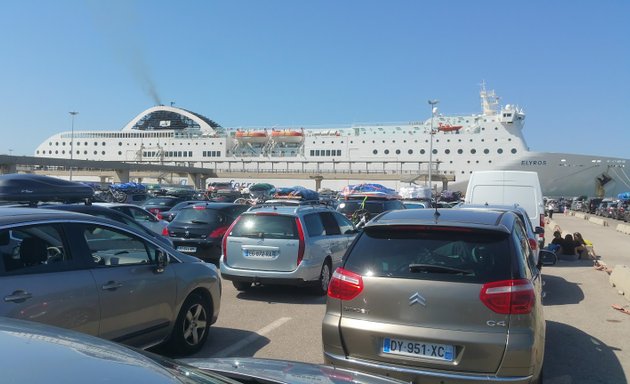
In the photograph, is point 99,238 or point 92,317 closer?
point 92,317

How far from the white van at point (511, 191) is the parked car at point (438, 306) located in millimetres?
8944

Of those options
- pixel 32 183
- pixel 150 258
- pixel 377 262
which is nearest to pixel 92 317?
pixel 150 258

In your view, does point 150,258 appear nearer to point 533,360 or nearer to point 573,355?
point 533,360

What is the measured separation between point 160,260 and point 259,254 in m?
3.19

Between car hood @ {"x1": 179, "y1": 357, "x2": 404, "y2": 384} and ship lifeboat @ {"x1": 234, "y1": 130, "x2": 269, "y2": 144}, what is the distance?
68.7 meters

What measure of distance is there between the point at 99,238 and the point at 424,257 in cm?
288

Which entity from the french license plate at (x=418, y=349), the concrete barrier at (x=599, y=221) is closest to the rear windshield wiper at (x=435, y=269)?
the french license plate at (x=418, y=349)

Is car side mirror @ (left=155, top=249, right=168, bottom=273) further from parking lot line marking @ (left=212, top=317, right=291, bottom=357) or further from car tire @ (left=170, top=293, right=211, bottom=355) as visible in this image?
parking lot line marking @ (left=212, top=317, right=291, bottom=357)

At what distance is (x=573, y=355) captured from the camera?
213 inches

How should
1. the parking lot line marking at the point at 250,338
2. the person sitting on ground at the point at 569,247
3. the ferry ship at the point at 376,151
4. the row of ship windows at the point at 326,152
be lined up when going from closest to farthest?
the parking lot line marking at the point at 250,338, the person sitting on ground at the point at 569,247, the ferry ship at the point at 376,151, the row of ship windows at the point at 326,152

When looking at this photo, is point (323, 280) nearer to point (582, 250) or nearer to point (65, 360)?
point (65, 360)

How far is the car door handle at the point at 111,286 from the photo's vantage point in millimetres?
4159

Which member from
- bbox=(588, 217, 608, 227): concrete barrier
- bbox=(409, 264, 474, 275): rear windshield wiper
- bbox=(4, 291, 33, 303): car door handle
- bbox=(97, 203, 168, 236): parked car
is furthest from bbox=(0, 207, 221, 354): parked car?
bbox=(588, 217, 608, 227): concrete barrier

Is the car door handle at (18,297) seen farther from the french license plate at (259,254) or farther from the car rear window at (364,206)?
the car rear window at (364,206)
